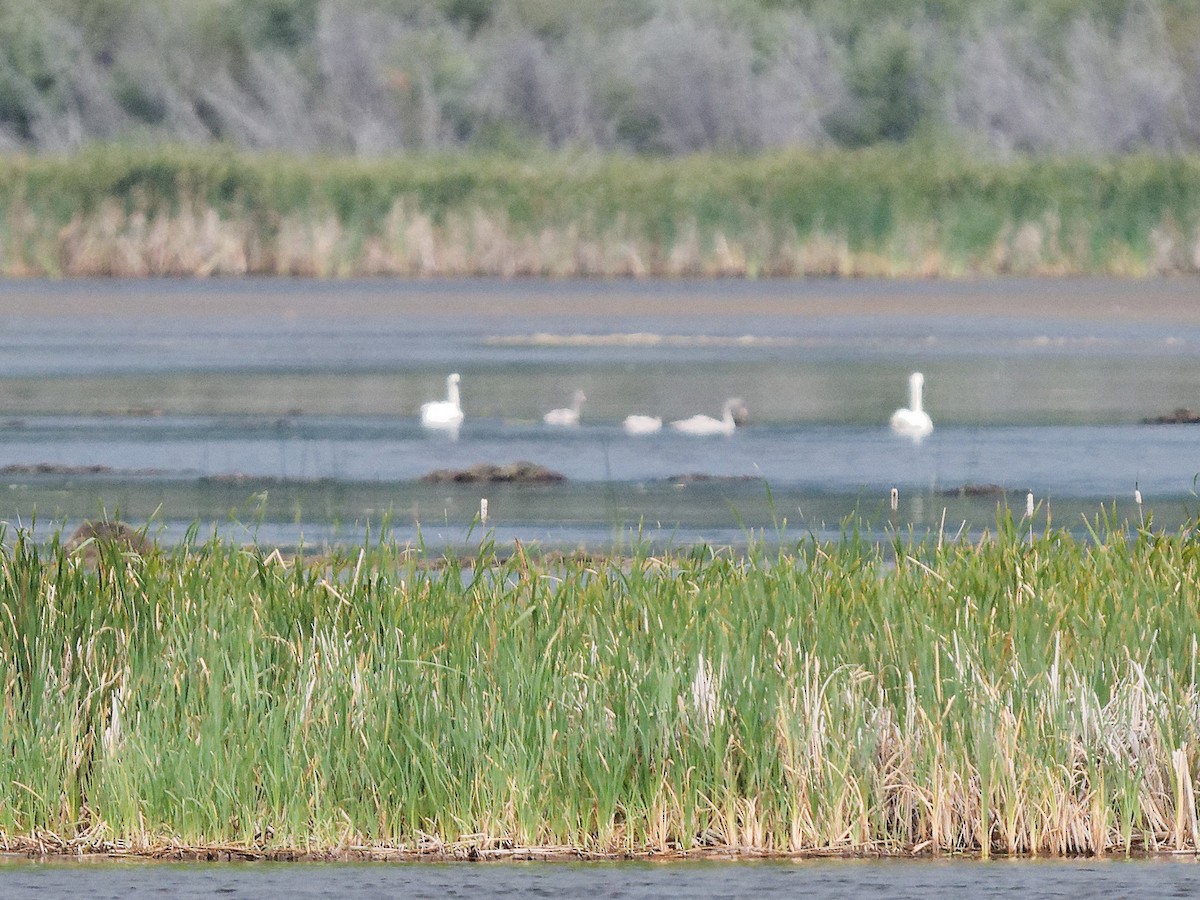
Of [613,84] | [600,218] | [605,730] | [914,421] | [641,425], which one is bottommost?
[605,730]

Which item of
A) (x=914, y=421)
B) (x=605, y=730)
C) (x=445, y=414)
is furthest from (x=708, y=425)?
(x=605, y=730)

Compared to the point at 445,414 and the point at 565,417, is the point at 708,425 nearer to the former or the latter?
the point at 565,417

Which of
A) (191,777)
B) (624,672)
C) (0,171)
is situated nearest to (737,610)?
(624,672)

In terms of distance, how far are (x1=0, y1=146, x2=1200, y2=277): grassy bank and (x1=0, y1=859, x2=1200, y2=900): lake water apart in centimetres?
3268

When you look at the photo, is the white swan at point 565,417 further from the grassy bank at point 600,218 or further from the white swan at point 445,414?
the grassy bank at point 600,218

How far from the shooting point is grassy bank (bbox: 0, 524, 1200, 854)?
761cm

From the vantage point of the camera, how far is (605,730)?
7656mm

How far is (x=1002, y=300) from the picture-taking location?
4041cm

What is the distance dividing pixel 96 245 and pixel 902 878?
114 feet

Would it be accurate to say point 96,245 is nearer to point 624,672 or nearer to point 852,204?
point 852,204

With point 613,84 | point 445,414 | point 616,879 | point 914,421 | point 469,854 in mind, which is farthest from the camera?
point 613,84

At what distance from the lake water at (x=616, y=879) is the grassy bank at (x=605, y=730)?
129 mm

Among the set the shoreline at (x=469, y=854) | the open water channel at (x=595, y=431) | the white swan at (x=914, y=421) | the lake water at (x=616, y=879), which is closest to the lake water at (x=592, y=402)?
→ the open water channel at (x=595, y=431)

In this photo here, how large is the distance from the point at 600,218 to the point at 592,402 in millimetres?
18620
